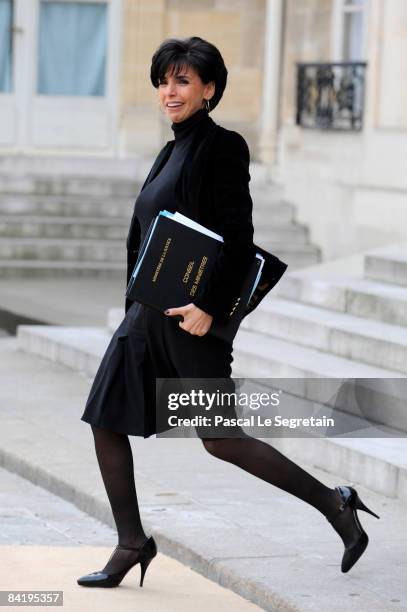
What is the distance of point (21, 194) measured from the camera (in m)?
17.9

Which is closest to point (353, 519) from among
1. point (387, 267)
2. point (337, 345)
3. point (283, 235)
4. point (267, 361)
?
point (267, 361)

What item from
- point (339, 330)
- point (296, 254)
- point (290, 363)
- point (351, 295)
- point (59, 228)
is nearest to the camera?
point (290, 363)

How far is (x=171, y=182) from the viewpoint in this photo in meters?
5.26

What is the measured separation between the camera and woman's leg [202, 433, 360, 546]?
5285mm

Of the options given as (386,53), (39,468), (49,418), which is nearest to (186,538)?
(39,468)

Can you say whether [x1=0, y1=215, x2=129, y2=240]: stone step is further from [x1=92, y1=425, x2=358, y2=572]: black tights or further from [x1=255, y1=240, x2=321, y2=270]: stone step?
[x1=92, y1=425, x2=358, y2=572]: black tights

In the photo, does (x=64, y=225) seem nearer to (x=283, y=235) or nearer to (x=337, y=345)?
(x=283, y=235)

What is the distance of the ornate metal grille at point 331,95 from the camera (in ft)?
51.8

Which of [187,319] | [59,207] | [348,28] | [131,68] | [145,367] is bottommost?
[59,207]

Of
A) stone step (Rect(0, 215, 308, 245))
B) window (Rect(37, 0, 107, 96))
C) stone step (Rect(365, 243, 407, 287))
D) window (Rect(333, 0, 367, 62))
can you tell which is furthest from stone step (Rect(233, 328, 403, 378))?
window (Rect(37, 0, 107, 96))

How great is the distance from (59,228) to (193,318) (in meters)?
12.4

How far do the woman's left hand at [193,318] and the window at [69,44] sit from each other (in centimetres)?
1491

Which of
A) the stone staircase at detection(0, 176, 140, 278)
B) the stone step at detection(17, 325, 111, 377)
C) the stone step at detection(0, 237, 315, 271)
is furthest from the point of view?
the stone step at detection(0, 237, 315, 271)

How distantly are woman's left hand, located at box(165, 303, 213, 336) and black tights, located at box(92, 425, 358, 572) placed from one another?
1.24 ft
